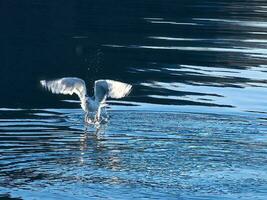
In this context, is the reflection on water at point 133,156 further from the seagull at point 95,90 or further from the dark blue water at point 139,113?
the seagull at point 95,90

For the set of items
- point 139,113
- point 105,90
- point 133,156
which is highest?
point 105,90

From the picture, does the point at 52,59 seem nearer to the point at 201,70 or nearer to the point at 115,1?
the point at 201,70

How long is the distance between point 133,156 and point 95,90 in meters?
3.60

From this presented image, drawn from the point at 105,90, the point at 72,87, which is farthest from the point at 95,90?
the point at 72,87

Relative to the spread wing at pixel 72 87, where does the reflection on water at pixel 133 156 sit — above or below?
below

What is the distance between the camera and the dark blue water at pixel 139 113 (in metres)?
16.7

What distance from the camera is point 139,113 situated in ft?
76.5

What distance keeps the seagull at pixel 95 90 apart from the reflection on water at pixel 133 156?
0.43 m

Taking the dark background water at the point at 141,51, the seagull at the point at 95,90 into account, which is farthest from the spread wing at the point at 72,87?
the dark background water at the point at 141,51

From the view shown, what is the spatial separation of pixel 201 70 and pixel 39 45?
8.20m

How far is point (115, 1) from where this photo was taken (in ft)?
203

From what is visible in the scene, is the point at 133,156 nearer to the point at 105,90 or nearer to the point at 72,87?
the point at 105,90

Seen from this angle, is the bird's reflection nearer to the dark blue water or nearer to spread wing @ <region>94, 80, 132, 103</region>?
the dark blue water

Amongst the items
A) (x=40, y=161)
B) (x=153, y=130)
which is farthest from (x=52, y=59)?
(x=40, y=161)
